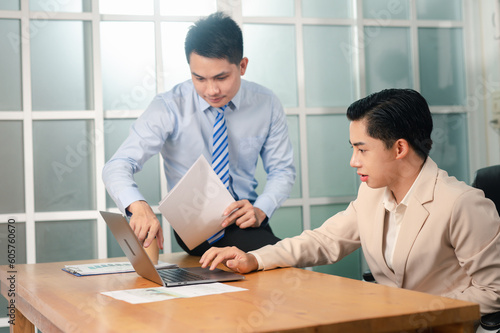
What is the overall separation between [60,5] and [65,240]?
1194 mm

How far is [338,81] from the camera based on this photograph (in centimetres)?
331

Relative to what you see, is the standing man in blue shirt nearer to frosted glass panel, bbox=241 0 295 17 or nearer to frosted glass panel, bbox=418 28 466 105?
frosted glass panel, bbox=241 0 295 17

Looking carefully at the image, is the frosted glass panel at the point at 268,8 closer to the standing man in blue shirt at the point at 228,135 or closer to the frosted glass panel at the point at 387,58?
the frosted glass panel at the point at 387,58

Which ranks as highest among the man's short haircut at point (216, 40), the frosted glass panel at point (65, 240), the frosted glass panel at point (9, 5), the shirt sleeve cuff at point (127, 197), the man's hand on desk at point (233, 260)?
the frosted glass panel at point (9, 5)

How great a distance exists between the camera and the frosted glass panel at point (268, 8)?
319cm

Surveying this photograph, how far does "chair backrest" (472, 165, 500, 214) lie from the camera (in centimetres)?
182

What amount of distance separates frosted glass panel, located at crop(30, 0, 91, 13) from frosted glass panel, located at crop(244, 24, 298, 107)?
86 cm

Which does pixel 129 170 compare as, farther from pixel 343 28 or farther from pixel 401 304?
pixel 343 28

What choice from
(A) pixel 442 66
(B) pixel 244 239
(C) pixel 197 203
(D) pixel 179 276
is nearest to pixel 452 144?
(A) pixel 442 66

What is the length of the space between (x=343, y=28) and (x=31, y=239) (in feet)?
6.67

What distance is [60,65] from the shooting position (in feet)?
9.73

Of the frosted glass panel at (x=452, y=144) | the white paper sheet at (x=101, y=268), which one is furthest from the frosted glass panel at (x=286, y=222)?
the white paper sheet at (x=101, y=268)

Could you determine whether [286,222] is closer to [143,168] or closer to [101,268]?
[143,168]

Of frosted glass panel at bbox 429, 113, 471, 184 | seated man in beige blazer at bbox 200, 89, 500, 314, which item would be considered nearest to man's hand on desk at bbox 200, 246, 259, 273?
seated man in beige blazer at bbox 200, 89, 500, 314
